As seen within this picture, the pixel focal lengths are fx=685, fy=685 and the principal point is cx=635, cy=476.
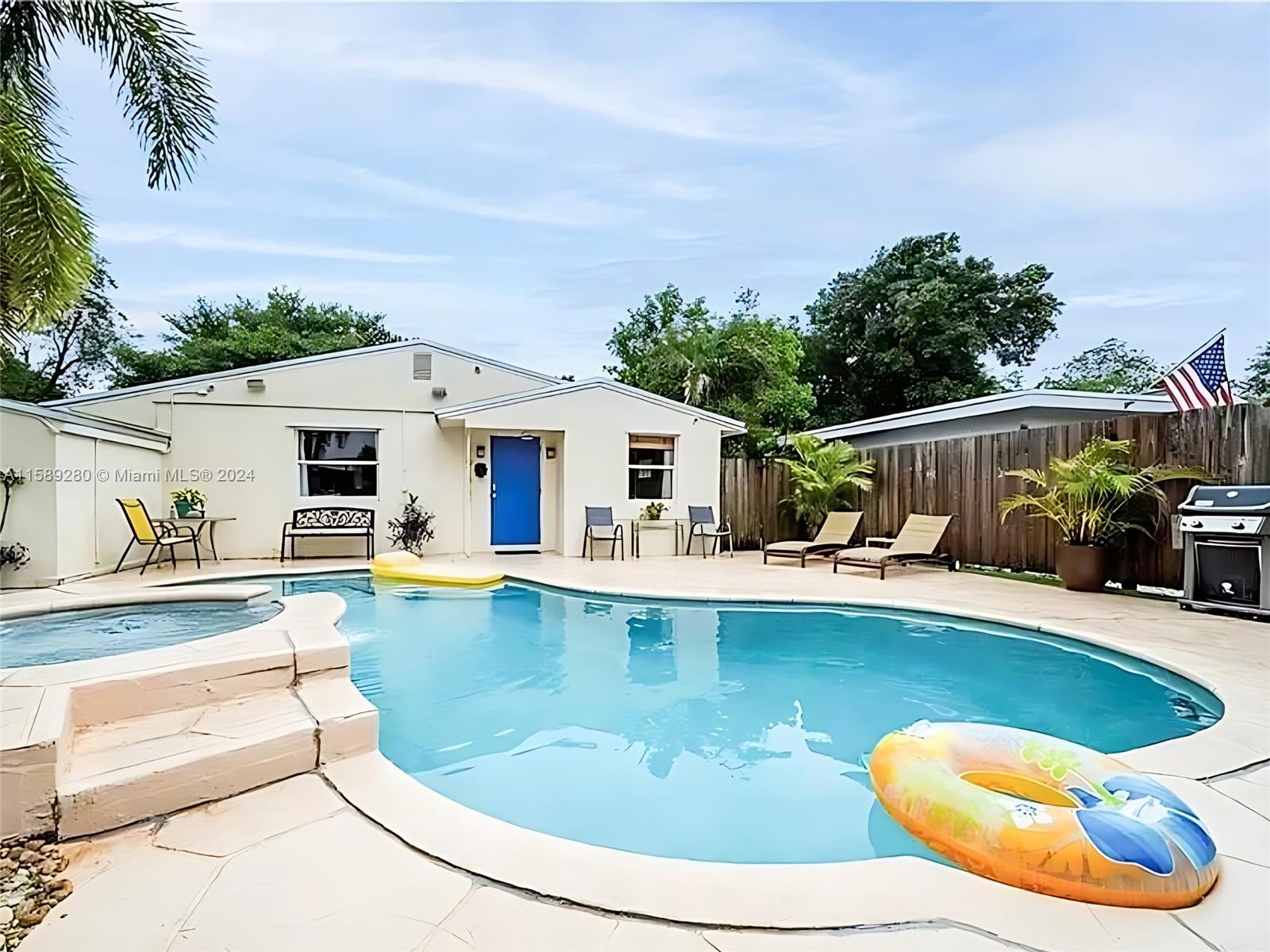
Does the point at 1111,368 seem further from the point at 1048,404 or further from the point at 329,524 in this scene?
the point at 329,524

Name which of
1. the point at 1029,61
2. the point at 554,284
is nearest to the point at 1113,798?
the point at 1029,61

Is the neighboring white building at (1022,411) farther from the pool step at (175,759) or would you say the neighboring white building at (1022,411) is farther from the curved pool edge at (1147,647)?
the pool step at (175,759)

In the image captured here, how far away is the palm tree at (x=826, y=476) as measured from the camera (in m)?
12.4

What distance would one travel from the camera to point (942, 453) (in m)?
10.8

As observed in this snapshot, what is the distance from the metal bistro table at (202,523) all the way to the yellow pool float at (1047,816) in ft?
34.0

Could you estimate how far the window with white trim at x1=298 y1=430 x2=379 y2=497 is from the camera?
11570mm

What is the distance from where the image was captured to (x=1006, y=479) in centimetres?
956

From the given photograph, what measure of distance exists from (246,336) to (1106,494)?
841 inches

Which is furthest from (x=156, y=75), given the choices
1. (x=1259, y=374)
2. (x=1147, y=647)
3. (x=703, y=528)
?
(x=1259, y=374)

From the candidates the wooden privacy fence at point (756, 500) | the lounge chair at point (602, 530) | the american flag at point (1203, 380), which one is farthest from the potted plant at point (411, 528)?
the american flag at point (1203, 380)

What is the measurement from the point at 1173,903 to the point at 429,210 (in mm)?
15689

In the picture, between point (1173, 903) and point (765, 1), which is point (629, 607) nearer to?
point (1173, 903)

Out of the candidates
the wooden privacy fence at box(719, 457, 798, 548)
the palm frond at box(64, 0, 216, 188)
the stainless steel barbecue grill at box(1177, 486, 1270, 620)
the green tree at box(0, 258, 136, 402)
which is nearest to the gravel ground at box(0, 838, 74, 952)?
the palm frond at box(64, 0, 216, 188)

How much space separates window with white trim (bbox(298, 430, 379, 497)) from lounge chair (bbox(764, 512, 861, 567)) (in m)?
6.90
